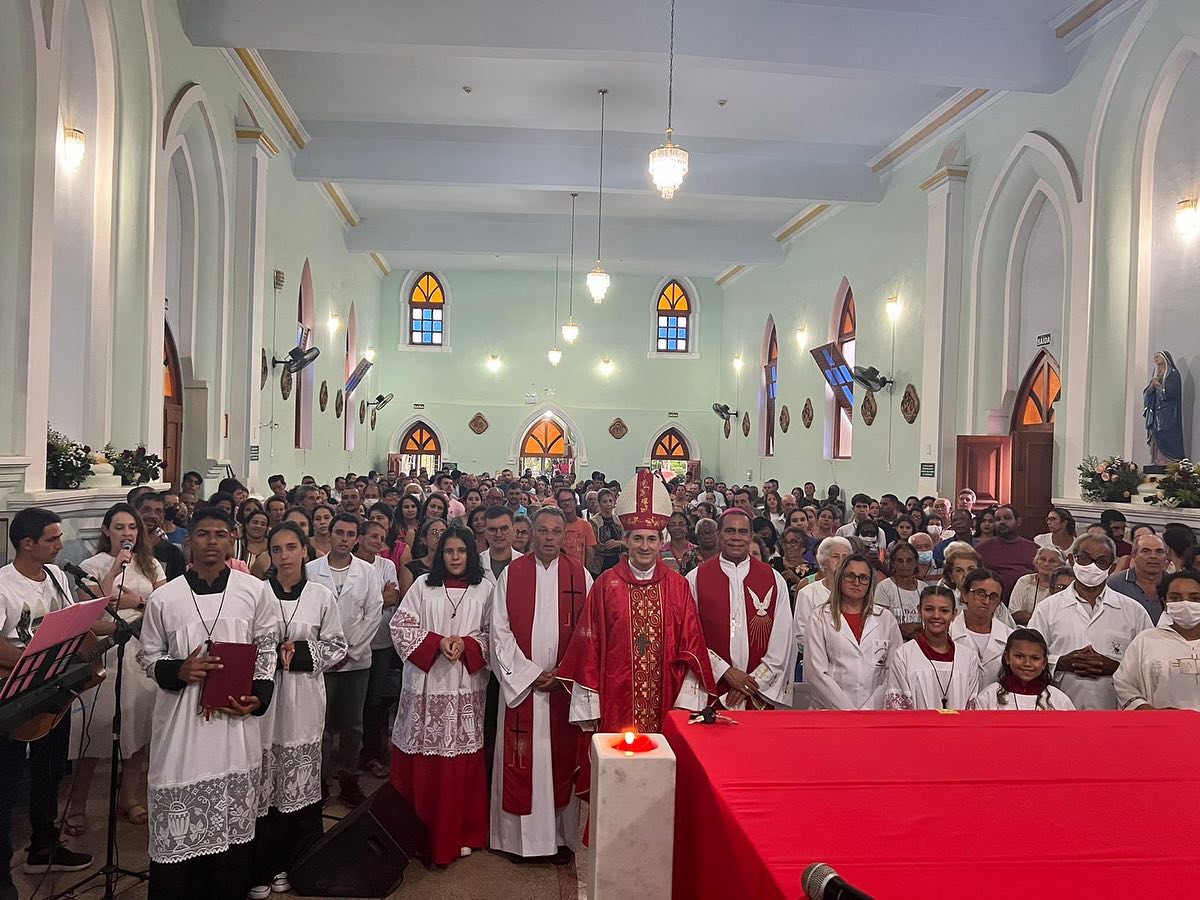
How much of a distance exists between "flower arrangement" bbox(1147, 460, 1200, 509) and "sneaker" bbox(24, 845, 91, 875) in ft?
28.2

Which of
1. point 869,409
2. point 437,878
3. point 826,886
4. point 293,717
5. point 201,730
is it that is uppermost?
point 869,409

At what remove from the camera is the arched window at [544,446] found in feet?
89.6

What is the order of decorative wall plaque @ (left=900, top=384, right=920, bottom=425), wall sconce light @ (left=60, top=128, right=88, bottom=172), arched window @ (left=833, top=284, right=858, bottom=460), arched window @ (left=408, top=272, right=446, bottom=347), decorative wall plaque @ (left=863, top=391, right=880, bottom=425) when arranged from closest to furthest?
wall sconce light @ (left=60, top=128, right=88, bottom=172) < decorative wall plaque @ (left=900, top=384, right=920, bottom=425) < decorative wall plaque @ (left=863, top=391, right=880, bottom=425) < arched window @ (left=833, top=284, right=858, bottom=460) < arched window @ (left=408, top=272, right=446, bottom=347)

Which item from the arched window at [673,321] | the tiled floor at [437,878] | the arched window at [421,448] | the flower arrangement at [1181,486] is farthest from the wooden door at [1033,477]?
the arched window at [421,448]

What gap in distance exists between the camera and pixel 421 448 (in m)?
27.1

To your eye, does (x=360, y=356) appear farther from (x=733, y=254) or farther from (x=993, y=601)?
(x=993, y=601)

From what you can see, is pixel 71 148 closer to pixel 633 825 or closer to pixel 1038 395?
pixel 633 825

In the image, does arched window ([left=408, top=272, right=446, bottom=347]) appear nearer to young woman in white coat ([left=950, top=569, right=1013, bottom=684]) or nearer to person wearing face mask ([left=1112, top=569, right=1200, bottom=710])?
young woman in white coat ([left=950, top=569, right=1013, bottom=684])

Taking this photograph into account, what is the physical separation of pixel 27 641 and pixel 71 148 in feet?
16.8

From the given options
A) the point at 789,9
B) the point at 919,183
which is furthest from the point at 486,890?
the point at 919,183

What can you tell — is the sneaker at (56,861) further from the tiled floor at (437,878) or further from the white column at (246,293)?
the white column at (246,293)

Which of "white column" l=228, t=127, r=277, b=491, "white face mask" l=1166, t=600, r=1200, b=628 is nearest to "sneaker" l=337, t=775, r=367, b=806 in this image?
"white face mask" l=1166, t=600, r=1200, b=628

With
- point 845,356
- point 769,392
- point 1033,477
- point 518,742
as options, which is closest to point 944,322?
point 1033,477

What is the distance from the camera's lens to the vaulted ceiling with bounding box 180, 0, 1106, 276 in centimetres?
1003
